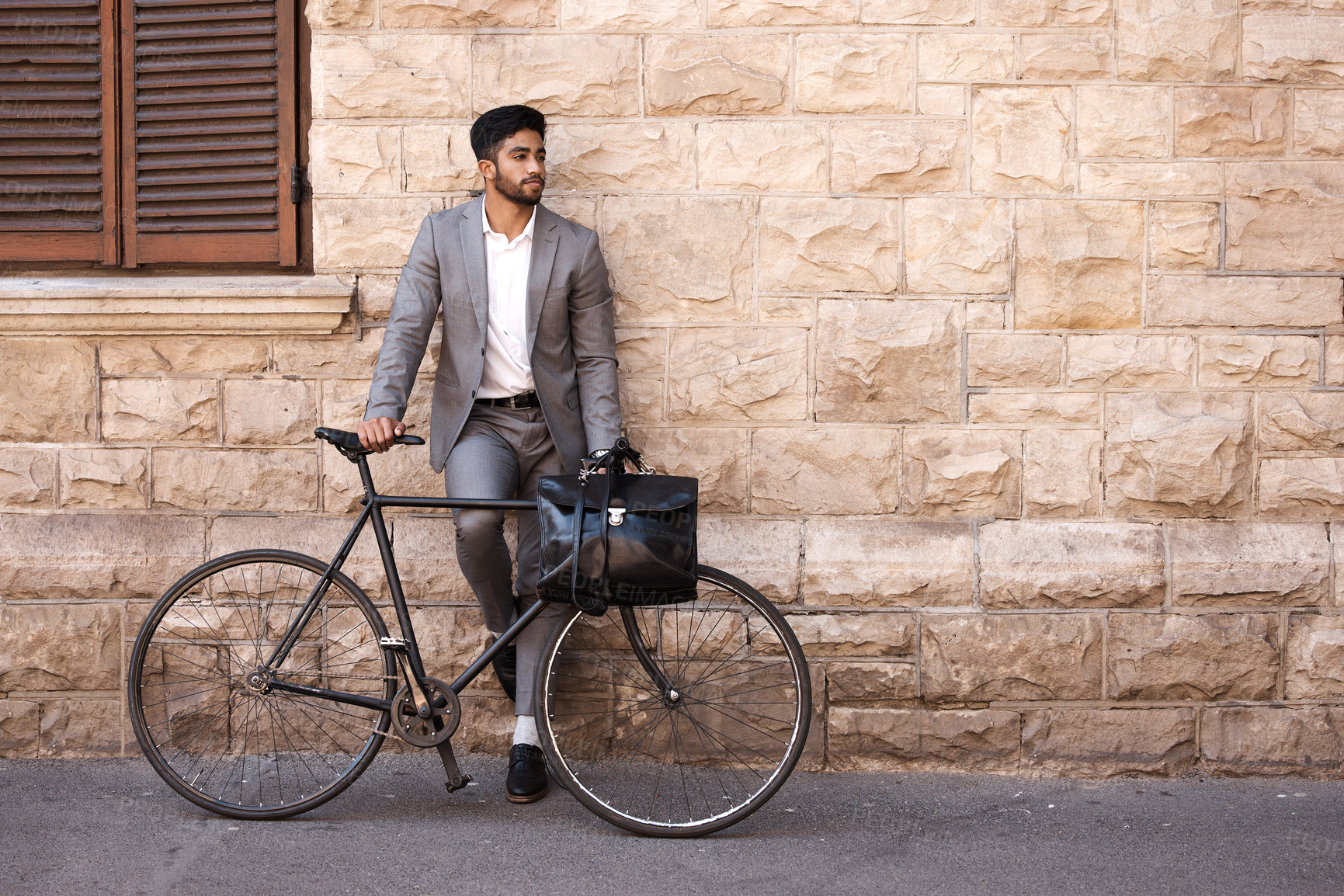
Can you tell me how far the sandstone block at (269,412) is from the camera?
4.45 m

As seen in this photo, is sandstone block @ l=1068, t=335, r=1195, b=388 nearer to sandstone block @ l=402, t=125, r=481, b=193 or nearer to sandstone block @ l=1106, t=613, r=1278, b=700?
sandstone block @ l=1106, t=613, r=1278, b=700

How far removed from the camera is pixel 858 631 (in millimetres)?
4312

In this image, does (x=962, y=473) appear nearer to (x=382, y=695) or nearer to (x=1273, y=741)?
(x=1273, y=741)

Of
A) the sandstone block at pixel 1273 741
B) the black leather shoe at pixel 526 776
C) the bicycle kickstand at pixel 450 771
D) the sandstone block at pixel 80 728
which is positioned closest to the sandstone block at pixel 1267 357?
the sandstone block at pixel 1273 741

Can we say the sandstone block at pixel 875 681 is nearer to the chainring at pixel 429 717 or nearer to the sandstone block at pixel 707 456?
the sandstone block at pixel 707 456

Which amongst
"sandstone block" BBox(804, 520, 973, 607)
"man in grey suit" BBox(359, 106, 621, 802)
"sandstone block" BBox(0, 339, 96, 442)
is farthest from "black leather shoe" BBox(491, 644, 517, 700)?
"sandstone block" BBox(0, 339, 96, 442)

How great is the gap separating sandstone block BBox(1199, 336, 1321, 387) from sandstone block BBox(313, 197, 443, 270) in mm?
3015

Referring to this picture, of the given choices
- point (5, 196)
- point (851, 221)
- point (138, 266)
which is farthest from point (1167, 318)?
point (5, 196)

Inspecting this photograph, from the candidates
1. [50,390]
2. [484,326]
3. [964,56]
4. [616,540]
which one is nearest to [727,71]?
[964,56]

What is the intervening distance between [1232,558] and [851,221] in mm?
1873

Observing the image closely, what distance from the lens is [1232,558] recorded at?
14.0 feet

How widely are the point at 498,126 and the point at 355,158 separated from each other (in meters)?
0.75

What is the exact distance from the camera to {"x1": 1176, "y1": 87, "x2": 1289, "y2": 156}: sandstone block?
168 inches

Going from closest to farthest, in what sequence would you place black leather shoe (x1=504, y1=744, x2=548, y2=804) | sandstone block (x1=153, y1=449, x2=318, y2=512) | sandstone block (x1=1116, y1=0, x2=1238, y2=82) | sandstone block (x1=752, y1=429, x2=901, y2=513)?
black leather shoe (x1=504, y1=744, x2=548, y2=804)
sandstone block (x1=1116, y1=0, x2=1238, y2=82)
sandstone block (x1=752, y1=429, x2=901, y2=513)
sandstone block (x1=153, y1=449, x2=318, y2=512)
